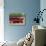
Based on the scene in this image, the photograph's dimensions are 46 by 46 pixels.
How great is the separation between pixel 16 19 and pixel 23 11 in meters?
0.43

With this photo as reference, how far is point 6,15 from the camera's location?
552cm

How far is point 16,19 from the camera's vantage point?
5590 millimetres

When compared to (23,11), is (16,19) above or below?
below

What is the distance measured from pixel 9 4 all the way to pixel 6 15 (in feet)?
1.50

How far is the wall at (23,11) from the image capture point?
5539mm

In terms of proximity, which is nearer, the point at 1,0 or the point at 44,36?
the point at 44,36

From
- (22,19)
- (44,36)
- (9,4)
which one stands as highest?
(9,4)

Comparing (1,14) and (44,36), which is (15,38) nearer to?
(1,14)

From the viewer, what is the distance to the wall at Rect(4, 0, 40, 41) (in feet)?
18.2

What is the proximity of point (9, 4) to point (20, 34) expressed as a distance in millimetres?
1289

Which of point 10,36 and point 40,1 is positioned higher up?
point 40,1

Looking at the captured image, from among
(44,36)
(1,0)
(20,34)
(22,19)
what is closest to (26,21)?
(22,19)

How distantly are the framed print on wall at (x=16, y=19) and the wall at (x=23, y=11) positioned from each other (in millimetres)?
161

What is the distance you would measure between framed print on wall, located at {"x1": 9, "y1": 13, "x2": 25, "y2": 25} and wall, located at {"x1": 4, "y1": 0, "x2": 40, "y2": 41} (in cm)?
16
